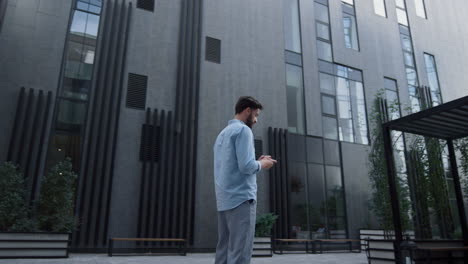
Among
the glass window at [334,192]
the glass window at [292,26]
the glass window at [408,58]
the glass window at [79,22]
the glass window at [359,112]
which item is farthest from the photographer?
the glass window at [408,58]

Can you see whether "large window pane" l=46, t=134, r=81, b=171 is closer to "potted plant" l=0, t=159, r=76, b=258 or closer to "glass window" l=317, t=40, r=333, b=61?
"potted plant" l=0, t=159, r=76, b=258

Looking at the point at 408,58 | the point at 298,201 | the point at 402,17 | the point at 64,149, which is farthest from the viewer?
the point at 402,17

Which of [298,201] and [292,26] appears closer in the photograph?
[298,201]

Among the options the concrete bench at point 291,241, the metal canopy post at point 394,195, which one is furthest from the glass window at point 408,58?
the metal canopy post at point 394,195

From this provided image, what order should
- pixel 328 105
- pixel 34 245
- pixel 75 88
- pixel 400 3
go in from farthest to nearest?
pixel 400 3 → pixel 328 105 → pixel 75 88 → pixel 34 245

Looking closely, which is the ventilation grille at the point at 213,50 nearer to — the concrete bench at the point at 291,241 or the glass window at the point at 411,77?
the concrete bench at the point at 291,241

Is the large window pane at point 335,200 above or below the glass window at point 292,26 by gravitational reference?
below

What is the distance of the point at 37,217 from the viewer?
827 centimetres

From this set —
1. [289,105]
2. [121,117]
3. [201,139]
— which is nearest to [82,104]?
[121,117]

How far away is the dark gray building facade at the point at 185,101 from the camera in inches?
392

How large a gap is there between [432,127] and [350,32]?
11760 mm

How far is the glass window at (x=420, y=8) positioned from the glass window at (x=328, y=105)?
1011cm

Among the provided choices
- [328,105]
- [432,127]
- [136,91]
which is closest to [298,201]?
[328,105]

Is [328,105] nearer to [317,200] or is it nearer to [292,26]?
[292,26]
